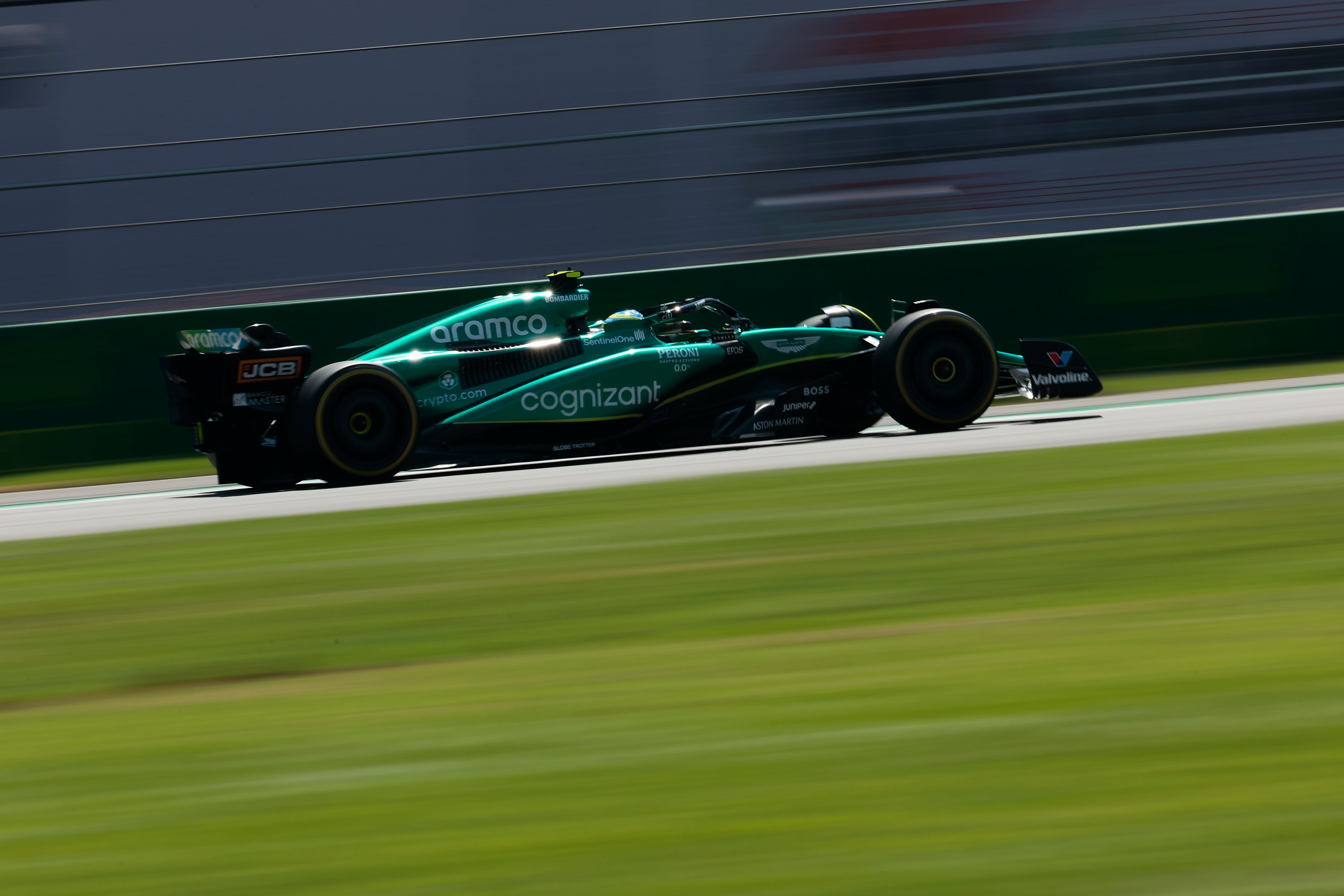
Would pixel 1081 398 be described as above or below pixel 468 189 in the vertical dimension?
below

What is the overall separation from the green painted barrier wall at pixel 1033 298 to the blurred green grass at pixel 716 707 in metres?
6.51

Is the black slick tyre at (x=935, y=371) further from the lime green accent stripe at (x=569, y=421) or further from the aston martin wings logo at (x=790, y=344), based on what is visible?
the lime green accent stripe at (x=569, y=421)

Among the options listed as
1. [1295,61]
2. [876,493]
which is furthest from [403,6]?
[876,493]

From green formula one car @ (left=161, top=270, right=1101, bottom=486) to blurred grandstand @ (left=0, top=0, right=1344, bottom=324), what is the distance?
15.4 feet

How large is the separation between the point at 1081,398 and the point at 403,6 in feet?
27.8

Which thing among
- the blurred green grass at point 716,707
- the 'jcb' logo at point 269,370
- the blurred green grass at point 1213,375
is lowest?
the blurred green grass at point 1213,375

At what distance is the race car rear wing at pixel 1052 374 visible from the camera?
11078 mm

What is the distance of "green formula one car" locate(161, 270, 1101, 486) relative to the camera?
9.99 m

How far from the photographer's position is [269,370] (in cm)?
1004

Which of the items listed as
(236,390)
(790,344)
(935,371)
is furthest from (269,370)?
(935,371)

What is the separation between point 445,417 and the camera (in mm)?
10305

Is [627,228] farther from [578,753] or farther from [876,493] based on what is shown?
[578,753]

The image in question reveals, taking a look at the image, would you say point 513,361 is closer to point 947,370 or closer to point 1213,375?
point 947,370

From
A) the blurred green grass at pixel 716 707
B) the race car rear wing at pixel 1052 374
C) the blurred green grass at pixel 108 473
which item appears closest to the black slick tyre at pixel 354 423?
the blurred green grass at pixel 716 707
